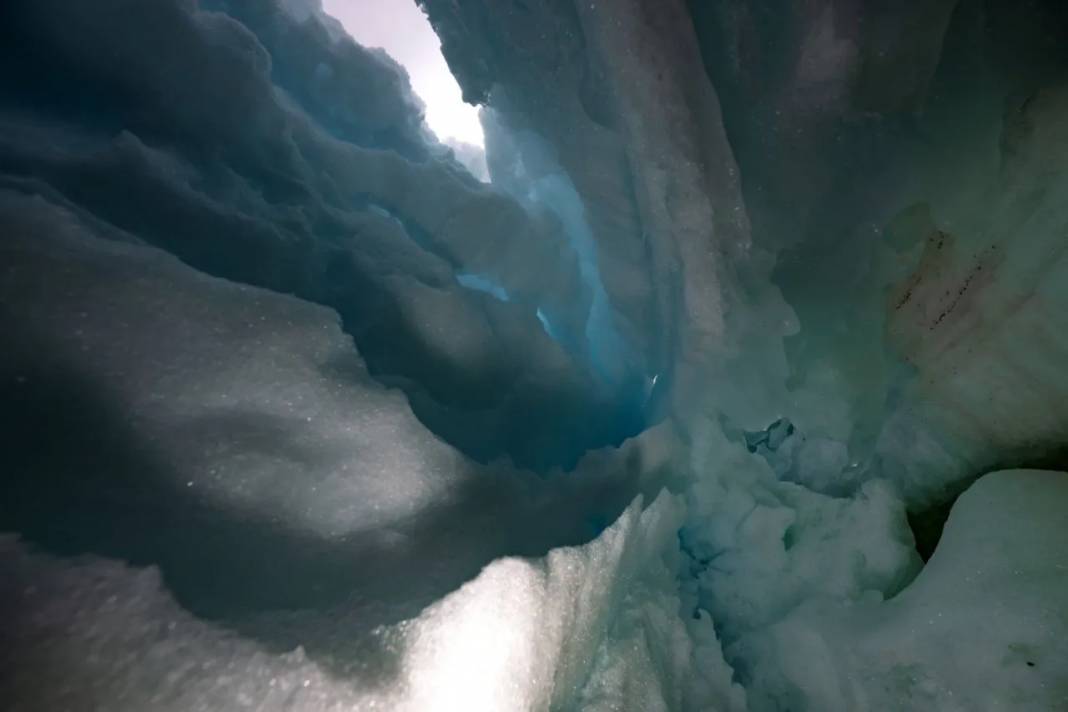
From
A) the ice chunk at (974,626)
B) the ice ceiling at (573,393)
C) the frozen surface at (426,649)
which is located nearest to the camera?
the frozen surface at (426,649)

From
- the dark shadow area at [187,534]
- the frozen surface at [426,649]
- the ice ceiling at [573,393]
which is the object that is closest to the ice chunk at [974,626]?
the ice ceiling at [573,393]

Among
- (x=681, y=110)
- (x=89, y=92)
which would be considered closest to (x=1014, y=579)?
(x=681, y=110)

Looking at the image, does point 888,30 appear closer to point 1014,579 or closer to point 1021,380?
point 1021,380

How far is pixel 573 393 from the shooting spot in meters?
6.03

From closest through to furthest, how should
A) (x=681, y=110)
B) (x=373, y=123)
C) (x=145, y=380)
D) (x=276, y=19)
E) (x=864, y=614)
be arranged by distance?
(x=145, y=380), (x=864, y=614), (x=681, y=110), (x=276, y=19), (x=373, y=123)

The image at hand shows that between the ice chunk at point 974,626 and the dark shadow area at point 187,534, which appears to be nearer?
the dark shadow area at point 187,534

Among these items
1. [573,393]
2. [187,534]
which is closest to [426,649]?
[187,534]

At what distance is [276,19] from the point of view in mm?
8430

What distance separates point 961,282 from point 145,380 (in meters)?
4.70

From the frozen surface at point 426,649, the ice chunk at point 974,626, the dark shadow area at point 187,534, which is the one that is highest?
the dark shadow area at point 187,534

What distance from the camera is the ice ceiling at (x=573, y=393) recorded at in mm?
2330

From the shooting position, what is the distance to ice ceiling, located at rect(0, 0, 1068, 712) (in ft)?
7.64

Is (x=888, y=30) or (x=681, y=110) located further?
(x=681, y=110)

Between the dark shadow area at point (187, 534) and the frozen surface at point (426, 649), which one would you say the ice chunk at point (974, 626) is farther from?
the dark shadow area at point (187, 534)
